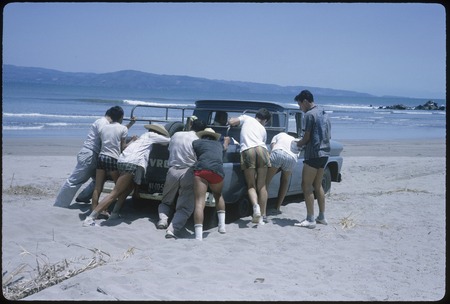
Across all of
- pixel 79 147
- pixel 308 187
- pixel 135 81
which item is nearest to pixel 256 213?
pixel 308 187

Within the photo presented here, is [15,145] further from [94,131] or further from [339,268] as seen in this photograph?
[339,268]

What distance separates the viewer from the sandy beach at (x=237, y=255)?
16.4 ft

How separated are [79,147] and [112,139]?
11767mm

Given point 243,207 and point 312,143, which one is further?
point 243,207

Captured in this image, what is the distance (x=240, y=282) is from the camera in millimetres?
5262

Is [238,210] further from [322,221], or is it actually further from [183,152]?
[183,152]

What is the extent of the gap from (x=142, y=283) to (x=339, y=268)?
7.22 feet

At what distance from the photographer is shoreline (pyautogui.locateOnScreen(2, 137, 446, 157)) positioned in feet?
56.1

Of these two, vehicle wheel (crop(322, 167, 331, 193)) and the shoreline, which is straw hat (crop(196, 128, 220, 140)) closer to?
vehicle wheel (crop(322, 167, 331, 193))

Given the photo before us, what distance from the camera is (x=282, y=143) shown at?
26.3 feet

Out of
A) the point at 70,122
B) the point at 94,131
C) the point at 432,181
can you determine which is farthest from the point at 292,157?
the point at 70,122

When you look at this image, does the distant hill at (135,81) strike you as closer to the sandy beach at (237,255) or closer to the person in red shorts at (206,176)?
the sandy beach at (237,255)

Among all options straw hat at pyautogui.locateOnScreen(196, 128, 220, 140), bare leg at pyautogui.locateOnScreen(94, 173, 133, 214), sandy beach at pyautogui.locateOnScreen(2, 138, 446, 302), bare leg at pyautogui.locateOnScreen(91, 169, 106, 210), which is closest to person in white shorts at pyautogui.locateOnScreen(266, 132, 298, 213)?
sandy beach at pyautogui.locateOnScreen(2, 138, 446, 302)

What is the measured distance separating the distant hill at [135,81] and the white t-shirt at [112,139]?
389 feet
